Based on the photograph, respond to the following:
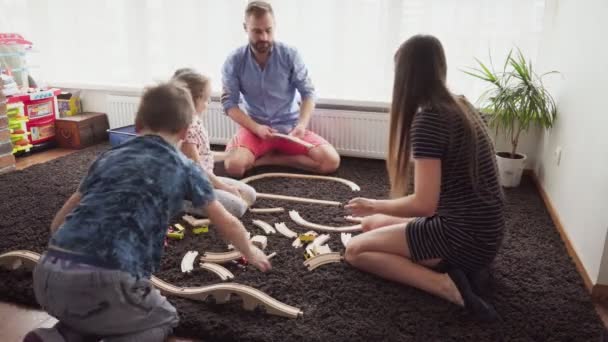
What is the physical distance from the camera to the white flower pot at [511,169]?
286cm

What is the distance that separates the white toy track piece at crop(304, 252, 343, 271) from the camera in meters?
1.94

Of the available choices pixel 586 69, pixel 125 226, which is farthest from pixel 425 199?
pixel 586 69

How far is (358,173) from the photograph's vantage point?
314cm

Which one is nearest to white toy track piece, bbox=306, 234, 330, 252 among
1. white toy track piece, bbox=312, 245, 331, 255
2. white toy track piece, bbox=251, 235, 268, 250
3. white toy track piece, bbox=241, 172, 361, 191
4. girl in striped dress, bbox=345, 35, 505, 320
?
white toy track piece, bbox=312, 245, 331, 255

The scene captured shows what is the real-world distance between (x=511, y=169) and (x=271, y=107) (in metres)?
1.49

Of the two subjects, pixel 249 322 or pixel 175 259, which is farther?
pixel 175 259

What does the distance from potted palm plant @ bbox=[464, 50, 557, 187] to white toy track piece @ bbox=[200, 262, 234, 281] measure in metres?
1.53

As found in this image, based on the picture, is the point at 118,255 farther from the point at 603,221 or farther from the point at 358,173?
the point at 358,173

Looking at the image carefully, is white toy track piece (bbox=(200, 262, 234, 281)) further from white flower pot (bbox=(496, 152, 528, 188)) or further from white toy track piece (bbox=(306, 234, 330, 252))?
white flower pot (bbox=(496, 152, 528, 188))

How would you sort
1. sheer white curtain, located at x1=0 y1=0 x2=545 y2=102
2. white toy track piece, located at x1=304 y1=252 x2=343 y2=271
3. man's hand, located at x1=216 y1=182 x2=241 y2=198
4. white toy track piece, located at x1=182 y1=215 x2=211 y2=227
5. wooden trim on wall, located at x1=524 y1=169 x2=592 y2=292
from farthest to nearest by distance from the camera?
1. sheer white curtain, located at x1=0 y1=0 x2=545 y2=102
2. man's hand, located at x1=216 y1=182 x2=241 y2=198
3. white toy track piece, located at x1=182 y1=215 x2=211 y2=227
4. white toy track piece, located at x1=304 y1=252 x2=343 y2=271
5. wooden trim on wall, located at x1=524 y1=169 x2=592 y2=292

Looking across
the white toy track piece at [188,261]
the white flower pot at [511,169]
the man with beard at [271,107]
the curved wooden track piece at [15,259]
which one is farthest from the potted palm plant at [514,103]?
the curved wooden track piece at [15,259]

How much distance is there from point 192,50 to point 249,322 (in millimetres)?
2525

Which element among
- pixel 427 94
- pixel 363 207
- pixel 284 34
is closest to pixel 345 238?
pixel 363 207

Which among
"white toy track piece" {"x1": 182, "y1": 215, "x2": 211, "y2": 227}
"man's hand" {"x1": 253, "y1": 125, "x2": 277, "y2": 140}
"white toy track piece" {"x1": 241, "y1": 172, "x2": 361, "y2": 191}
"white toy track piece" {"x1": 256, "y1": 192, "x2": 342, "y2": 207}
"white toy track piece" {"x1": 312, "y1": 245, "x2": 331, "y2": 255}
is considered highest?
"man's hand" {"x1": 253, "y1": 125, "x2": 277, "y2": 140}
